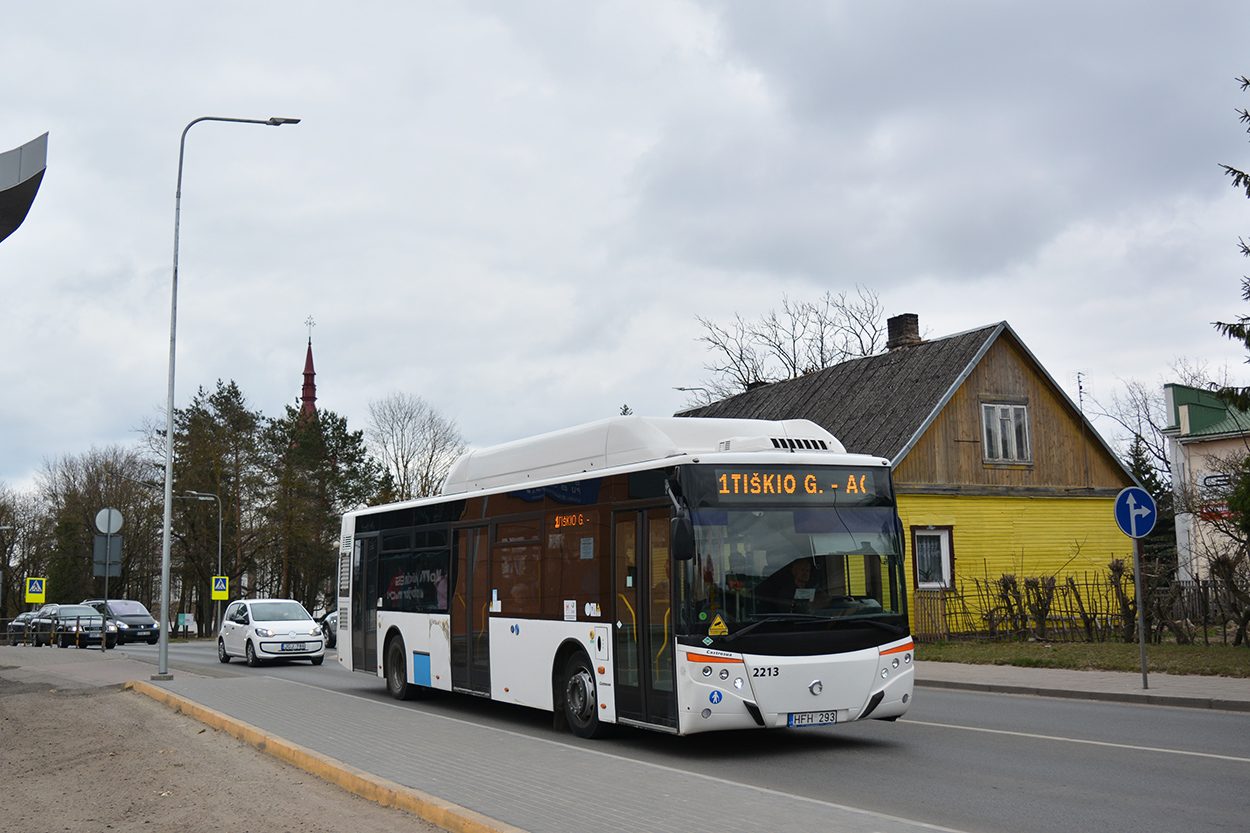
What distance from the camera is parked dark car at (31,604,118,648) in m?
40.3

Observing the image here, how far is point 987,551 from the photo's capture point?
97.2 ft

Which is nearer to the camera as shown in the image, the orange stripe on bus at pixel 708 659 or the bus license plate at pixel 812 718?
A: the orange stripe on bus at pixel 708 659

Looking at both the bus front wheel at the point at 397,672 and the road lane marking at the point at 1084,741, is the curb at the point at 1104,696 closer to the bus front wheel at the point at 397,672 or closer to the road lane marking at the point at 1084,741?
the road lane marking at the point at 1084,741

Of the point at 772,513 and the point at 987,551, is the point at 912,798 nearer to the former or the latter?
the point at 772,513

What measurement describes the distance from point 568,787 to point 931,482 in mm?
22194

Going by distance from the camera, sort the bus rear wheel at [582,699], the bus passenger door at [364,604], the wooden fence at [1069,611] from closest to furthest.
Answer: the bus rear wheel at [582,699], the bus passenger door at [364,604], the wooden fence at [1069,611]

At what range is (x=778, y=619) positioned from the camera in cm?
1034

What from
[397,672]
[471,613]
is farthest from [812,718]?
[397,672]

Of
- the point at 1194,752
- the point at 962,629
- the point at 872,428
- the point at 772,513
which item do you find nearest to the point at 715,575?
the point at 772,513

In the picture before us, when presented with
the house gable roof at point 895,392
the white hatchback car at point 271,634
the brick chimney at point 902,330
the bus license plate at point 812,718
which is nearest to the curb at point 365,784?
the bus license plate at point 812,718

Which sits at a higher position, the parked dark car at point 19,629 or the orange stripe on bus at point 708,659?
the orange stripe on bus at point 708,659

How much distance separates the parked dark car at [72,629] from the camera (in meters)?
40.3

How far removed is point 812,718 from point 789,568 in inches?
54.3

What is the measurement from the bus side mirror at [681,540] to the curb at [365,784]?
3152 mm
